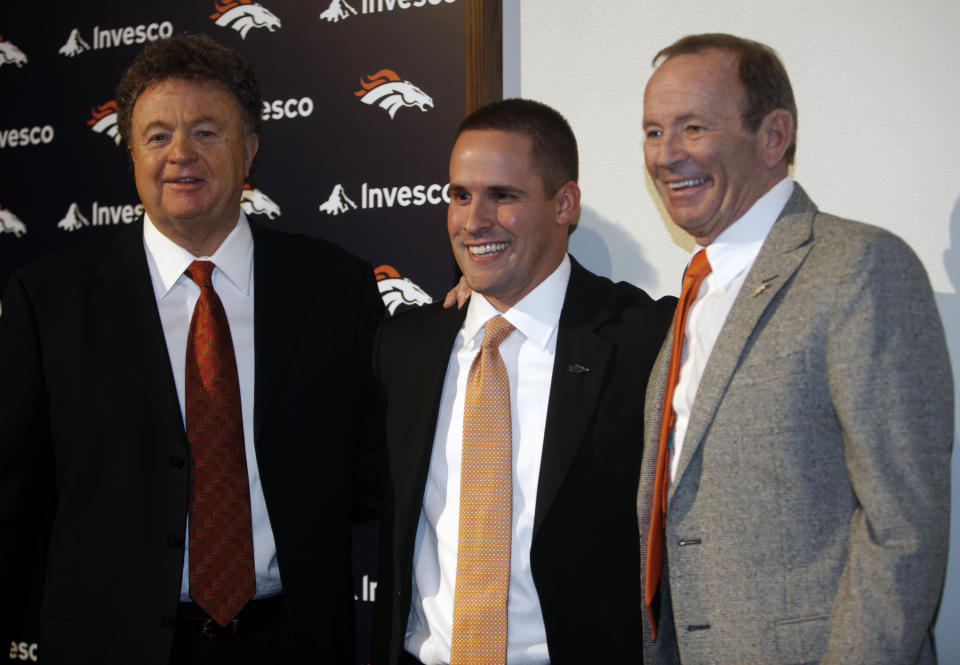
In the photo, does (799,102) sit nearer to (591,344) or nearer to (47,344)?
(591,344)

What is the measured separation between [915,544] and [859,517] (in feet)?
0.37

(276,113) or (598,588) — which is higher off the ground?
(276,113)

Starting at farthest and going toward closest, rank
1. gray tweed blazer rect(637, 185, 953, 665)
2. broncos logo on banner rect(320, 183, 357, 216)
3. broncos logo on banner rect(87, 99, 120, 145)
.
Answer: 1. broncos logo on banner rect(87, 99, 120, 145)
2. broncos logo on banner rect(320, 183, 357, 216)
3. gray tweed blazer rect(637, 185, 953, 665)

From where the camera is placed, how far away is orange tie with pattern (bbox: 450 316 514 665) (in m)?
1.82

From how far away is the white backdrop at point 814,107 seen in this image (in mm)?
2307

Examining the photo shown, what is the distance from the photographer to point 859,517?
1.44 m

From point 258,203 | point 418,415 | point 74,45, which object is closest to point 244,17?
point 258,203

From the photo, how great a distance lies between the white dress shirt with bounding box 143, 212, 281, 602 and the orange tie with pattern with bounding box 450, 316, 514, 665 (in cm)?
53

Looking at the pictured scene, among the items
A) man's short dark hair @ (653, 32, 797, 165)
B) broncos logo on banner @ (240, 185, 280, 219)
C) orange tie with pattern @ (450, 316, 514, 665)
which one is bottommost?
orange tie with pattern @ (450, 316, 514, 665)

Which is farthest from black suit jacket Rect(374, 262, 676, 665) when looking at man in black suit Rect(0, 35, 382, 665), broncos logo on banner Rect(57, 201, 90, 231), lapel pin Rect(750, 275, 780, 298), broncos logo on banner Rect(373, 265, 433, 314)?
broncos logo on banner Rect(57, 201, 90, 231)

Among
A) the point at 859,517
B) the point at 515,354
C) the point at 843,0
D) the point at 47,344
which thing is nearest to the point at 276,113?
the point at 47,344

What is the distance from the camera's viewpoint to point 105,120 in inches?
129

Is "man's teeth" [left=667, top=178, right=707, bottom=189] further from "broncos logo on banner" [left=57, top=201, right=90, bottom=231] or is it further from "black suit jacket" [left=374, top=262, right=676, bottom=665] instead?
"broncos logo on banner" [left=57, top=201, right=90, bottom=231]

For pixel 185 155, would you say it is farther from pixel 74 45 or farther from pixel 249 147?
pixel 74 45
